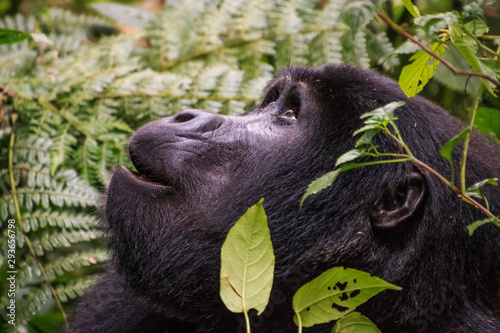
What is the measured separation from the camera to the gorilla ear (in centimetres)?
188

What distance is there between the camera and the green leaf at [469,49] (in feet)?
5.26

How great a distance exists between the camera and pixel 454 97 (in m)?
3.94

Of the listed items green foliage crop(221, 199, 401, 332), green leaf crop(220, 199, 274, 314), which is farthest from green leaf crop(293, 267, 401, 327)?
green leaf crop(220, 199, 274, 314)

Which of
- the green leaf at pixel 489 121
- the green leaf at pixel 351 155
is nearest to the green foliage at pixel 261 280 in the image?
the green leaf at pixel 351 155

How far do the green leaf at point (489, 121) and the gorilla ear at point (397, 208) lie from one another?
1.85 ft

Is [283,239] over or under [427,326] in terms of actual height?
over

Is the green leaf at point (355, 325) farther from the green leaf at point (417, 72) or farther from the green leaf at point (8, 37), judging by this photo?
the green leaf at point (8, 37)

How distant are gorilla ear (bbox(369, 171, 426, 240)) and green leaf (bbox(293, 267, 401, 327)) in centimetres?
32

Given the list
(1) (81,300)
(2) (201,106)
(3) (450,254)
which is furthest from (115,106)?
(3) (450,254)

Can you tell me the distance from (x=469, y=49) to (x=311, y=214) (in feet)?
2.49

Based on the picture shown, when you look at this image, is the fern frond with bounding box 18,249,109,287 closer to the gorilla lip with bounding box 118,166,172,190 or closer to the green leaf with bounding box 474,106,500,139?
the gorilla lip with bounding box 118,166,172,190

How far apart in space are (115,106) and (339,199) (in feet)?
6.56

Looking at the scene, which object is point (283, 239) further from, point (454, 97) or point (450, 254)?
point (454, 97)

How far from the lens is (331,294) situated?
160 centimetres
